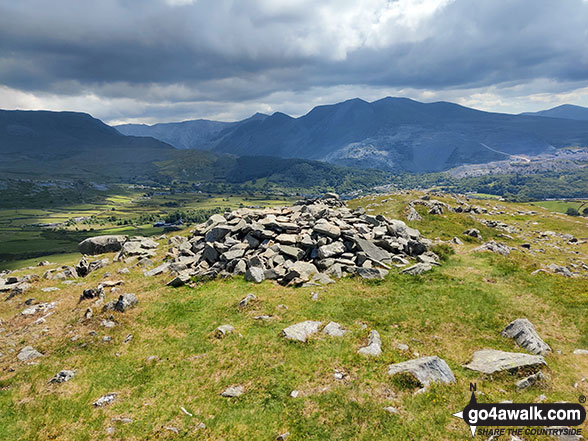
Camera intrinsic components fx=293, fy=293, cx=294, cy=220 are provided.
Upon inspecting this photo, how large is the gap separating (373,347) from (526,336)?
416 inches

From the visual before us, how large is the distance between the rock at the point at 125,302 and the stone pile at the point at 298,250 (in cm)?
493

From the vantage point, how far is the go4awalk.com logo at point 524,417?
44.0 ft

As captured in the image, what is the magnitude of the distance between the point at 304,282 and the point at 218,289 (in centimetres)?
935

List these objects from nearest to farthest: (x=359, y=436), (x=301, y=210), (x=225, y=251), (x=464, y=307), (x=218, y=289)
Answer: (x=359, y=436)
(x=464, y=307)
(x=218, y=289)
(x=225, y=251)
(x=301, y=210)

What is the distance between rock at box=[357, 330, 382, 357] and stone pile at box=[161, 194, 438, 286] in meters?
11.5

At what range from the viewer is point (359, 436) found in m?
13.8

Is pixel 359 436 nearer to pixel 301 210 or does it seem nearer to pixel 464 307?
pixel 464 307

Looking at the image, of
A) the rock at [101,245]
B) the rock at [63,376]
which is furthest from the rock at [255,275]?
the rock at [101,245]

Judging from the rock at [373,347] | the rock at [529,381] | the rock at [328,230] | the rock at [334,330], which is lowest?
the rock at [334,330]

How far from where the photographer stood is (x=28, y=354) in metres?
22.5

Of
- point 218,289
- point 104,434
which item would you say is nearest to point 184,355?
point 104,434

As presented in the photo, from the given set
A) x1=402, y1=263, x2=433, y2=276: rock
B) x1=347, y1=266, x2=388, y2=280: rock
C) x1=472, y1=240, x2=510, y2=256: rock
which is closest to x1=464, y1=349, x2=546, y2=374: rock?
x1=347, y1=266, x2=388, y2=280: rock

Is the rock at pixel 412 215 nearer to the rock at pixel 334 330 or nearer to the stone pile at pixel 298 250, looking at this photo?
the stone pile at pixel 298 250

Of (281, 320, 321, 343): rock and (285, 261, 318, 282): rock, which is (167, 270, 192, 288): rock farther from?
(281, 320, 321, 343): rock
